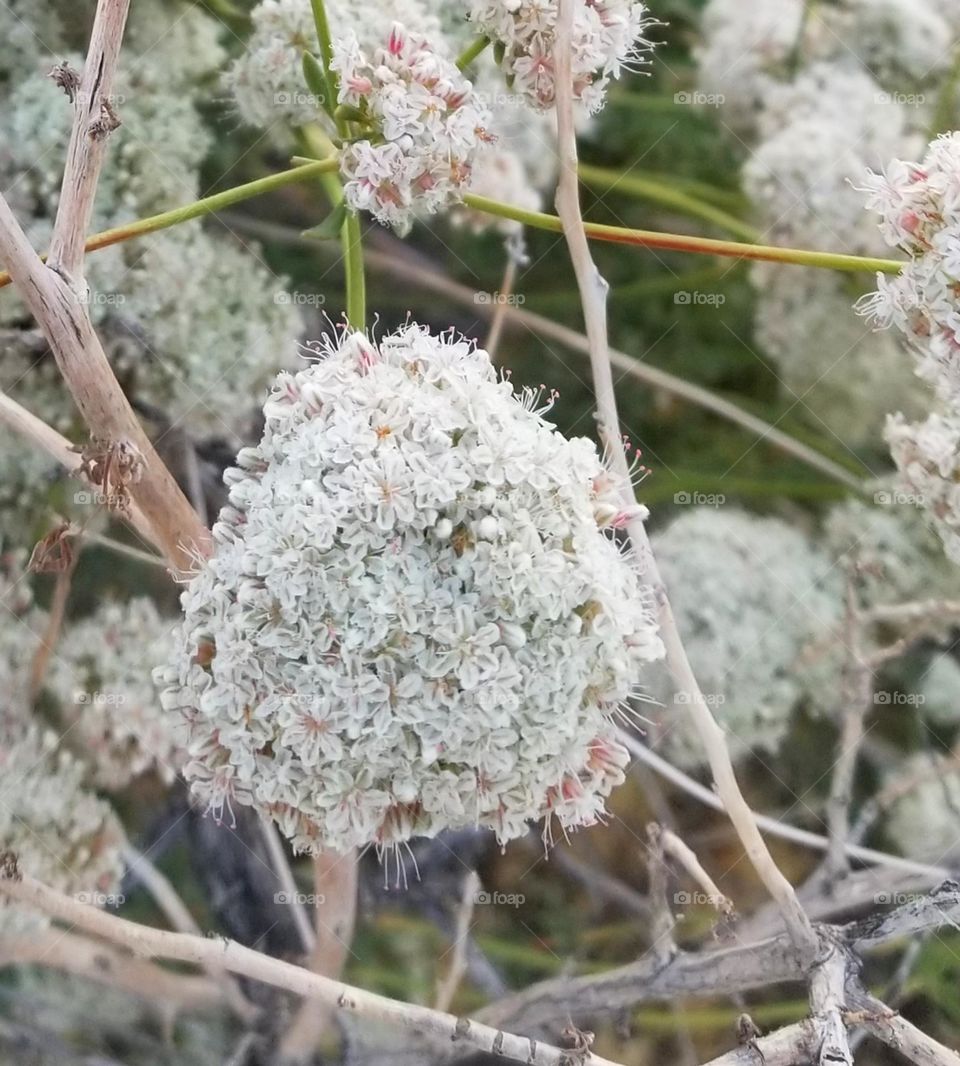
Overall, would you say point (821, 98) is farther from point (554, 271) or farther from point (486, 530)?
point (486, 530)

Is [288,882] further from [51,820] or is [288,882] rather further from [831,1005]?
[831,1005]

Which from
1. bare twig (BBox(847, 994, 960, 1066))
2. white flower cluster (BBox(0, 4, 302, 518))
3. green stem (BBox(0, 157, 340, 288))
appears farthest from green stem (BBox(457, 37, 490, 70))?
bare twig (BBox(847, 994, 960, 1066))

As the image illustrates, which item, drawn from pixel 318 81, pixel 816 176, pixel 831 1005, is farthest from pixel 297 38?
pixel 831 1005

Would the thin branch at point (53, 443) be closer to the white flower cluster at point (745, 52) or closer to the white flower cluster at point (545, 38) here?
the white flower cluster at point (545, 38)

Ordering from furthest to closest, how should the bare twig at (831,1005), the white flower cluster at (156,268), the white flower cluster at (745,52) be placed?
the white flower cluster at (745,52) → the white flower cluster at (156,268) → the bare twig at (831,1005)

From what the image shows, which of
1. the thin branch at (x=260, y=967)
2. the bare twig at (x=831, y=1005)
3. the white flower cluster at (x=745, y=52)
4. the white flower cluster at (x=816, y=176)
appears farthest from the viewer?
the white flower cluster at (x=745, y=52)

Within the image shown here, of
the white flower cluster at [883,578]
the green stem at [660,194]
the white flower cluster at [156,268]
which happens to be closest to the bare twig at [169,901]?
the white flower cluster at [156,268]

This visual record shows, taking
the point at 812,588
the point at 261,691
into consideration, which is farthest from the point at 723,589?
the point at 261,691
